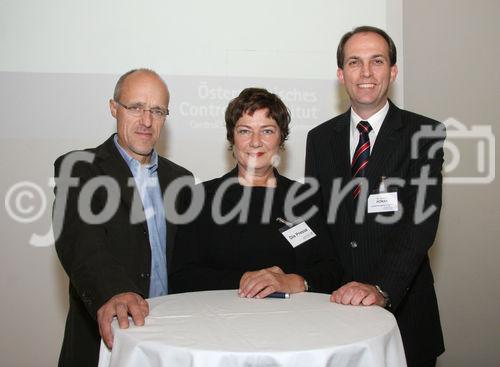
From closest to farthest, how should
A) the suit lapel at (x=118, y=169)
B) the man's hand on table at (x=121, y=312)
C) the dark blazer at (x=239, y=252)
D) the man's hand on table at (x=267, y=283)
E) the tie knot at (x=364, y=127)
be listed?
the man's hand on table at (x=121, y=312), the man's hand on table at (x=267, y=283), the dark blazer at (x=239, y=252), the suit lapel at (x=118, y=169), the tie knot at (x=364, y=127)

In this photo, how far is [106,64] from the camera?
12.3 feet

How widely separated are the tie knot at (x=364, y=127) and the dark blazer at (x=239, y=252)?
539 millimetres

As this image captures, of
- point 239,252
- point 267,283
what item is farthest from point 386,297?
point 239,252

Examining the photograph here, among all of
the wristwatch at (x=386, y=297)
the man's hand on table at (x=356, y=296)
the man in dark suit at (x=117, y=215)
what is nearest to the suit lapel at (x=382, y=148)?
the wristwatch at (x=386, y=297)

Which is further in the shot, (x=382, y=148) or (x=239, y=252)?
(x=382, y=148)

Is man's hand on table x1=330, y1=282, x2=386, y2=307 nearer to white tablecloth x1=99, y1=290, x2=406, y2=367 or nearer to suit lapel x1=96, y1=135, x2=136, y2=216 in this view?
white tablecloth x1=99, y1=290, x2=406, y2=367

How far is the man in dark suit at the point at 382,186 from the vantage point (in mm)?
2490

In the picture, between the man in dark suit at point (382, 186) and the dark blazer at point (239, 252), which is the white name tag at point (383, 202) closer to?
the man in dark suit at point (382, 186)

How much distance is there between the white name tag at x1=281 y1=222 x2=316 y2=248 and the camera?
240cm

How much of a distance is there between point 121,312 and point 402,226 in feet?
4.35

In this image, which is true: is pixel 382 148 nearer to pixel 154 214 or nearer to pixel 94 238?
pixel 154 214

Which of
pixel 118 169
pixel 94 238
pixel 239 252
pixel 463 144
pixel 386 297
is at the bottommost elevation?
pixel 386 297

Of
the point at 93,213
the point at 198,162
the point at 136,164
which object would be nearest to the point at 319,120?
the point at 198,162

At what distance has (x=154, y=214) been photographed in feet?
8.50
